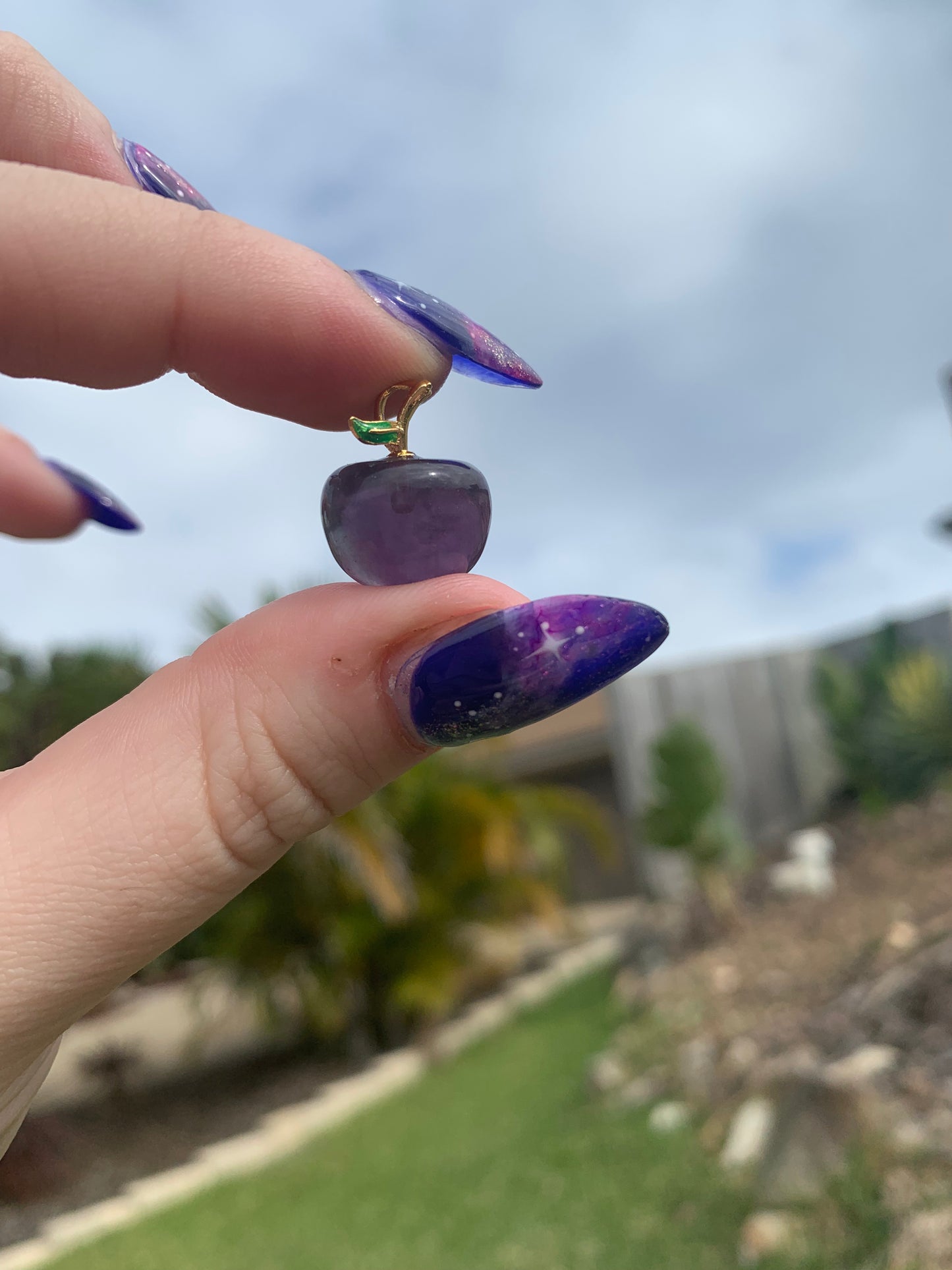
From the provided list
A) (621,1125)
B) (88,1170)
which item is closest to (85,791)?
(621,1125)

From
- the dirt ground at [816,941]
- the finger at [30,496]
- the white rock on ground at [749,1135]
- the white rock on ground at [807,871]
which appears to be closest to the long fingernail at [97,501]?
the finger at [30,496]

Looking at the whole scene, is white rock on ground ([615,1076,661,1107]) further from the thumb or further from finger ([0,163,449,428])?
finger ([0,163,449,428])

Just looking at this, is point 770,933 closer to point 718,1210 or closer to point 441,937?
point 441,937

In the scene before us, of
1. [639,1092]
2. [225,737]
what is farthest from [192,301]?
[639,1092]

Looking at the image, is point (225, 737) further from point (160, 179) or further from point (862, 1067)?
point (862, 1067)

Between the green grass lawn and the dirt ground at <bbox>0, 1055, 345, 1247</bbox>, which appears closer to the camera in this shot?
the green grass lawn

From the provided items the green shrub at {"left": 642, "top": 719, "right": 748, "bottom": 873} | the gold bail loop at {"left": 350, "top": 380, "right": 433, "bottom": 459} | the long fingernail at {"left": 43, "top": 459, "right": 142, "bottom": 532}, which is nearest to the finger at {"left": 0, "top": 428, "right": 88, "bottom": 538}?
the long fingernail at {"left": 43, "top": 459, "right": 142, "bottom": 532}
